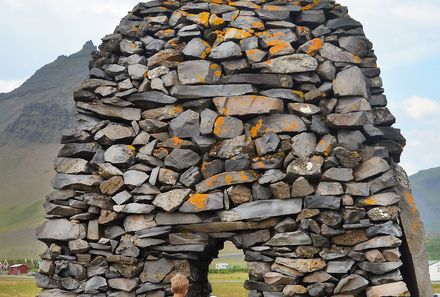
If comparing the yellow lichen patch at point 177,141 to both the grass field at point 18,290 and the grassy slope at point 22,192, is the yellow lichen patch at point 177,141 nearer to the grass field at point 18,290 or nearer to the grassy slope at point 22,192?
the grass field at point 18,290

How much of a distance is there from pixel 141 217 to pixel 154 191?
0.44 metres

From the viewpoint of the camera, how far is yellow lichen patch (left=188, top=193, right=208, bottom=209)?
673cm

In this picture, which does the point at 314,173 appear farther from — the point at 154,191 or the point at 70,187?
the point at 70,187

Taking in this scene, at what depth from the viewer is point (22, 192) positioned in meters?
159

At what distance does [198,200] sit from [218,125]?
3.73 feet

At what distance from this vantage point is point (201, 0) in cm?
798

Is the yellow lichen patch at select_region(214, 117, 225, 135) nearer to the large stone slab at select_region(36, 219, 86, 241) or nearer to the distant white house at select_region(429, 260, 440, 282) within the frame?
the large stone slab at select_region(36, 219, 86, 241)

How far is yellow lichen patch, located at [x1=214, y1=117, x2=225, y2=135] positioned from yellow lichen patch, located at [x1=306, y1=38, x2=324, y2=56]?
1.67m

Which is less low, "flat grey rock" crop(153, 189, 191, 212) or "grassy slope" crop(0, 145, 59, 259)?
"grassy slope" crop(0, 145, 59, 259)

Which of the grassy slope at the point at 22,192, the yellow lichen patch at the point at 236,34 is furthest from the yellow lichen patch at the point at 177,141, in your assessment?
the grassy slope at the point at 22,192

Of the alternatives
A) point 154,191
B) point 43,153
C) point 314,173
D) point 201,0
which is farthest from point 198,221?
point 43,153

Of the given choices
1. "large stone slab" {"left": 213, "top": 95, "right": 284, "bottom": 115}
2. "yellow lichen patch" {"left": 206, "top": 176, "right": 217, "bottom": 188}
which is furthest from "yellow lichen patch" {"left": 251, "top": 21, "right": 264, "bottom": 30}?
"yellow lichen patch" {"left": 206, "top": 176, "right": 217, "bottom": 188}

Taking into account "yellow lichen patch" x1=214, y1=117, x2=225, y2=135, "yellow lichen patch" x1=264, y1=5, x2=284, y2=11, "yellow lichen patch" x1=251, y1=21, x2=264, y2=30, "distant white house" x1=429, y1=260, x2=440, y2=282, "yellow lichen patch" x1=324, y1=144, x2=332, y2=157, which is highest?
"yellow lichen patch" x1=264, y1=5, x2=284, y2=11

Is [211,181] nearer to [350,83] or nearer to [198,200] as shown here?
[198,200]
